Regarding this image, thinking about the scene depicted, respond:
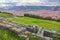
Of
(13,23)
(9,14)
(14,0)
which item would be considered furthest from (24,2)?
(13,23)

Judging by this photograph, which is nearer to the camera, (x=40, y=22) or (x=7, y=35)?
(x=7, y=35)

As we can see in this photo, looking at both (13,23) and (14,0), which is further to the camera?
(14,0)

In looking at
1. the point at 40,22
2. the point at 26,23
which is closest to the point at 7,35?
the point at 26,23

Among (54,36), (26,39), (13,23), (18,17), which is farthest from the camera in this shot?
(18,17)

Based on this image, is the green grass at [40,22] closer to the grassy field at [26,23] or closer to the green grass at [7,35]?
the grassy field at [26,23]

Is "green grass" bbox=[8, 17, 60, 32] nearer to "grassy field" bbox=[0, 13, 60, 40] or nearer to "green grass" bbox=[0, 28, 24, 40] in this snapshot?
"grassy field" bbox=[0, 13, 60, 40]

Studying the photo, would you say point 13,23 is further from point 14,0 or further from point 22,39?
point 14,0

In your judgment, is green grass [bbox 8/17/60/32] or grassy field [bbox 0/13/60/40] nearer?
grassy field [bbox 0/13/60/40]

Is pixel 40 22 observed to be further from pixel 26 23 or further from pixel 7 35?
pixel 7 35

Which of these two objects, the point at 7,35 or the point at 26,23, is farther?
the point at 26,23

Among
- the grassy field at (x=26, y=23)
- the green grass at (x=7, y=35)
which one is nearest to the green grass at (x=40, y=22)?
the grassy field at (x=26, y=23)

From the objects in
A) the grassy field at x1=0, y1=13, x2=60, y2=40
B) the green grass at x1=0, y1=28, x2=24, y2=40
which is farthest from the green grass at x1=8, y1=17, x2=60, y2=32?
the green grass at x1=0, y1=28, x2=24, y2=40
